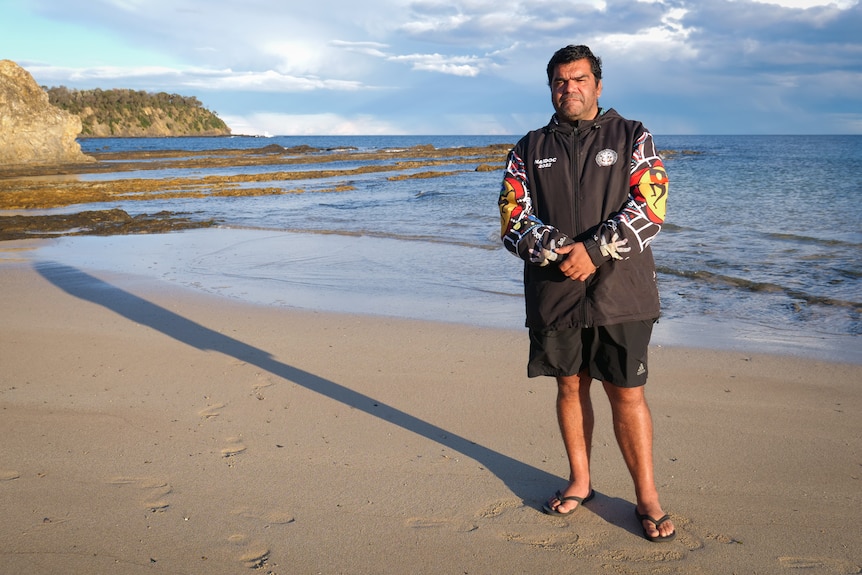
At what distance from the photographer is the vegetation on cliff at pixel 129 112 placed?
12450 centimetres

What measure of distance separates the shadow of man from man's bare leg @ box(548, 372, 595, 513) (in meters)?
0.17

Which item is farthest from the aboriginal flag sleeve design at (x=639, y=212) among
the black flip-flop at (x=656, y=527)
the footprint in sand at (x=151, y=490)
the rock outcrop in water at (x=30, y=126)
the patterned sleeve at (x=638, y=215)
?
the rock outcrop in water at (x=30, y=126)

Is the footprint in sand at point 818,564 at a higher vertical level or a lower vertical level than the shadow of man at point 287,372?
higher

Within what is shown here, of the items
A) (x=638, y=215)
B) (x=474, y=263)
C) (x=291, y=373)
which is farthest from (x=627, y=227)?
(x=474, y=263)

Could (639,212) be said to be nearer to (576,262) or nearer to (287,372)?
(576,262)

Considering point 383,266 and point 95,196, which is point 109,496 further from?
point 95,196

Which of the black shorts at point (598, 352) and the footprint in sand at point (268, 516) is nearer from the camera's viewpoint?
the black shorts at point (598, 352)

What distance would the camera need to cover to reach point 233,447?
3.63 metres

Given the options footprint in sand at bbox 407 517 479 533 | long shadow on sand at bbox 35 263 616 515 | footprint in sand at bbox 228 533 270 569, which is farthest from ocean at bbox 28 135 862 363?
footprint in sand at bbox 228 533 270 569

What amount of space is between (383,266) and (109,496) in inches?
258

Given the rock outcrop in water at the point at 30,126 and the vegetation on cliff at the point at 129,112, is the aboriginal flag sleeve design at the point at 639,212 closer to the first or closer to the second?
the rock outcrop in water at the point at 30,126

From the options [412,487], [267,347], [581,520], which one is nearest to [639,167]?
[581,520]

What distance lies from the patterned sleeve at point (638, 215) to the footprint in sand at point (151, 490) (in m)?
2.03

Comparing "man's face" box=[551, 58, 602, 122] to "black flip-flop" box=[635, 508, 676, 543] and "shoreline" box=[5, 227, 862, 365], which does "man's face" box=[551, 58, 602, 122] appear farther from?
"shoreline" box=[5, 227, 862, 365]
